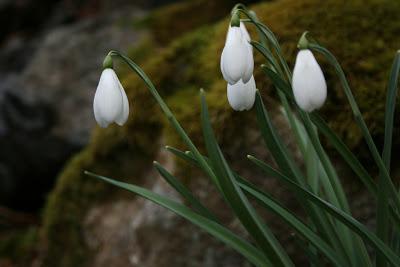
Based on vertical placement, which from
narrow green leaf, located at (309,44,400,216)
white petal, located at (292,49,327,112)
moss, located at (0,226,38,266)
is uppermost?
white petal, located at (292,49,327,112)

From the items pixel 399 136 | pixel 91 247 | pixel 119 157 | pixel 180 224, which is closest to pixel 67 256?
pixel 91 247

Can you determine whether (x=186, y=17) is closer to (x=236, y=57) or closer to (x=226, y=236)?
(x=226, y=236)

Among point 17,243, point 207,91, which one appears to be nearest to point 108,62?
point 207,91

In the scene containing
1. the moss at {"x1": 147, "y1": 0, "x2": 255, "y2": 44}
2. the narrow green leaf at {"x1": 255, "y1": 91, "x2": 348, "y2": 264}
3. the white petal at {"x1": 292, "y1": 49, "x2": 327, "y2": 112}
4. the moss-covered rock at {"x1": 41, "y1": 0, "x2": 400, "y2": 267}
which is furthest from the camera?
the moss at {"x1": 147, "y1": 0, "x2": 255, "y2": 44}

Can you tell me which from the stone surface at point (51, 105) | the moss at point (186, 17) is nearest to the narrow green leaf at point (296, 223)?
the moss at point (186, 17)

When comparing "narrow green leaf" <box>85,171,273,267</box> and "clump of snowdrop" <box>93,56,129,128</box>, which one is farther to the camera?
"narrow green leaf" <box>85,171,273,267</box>

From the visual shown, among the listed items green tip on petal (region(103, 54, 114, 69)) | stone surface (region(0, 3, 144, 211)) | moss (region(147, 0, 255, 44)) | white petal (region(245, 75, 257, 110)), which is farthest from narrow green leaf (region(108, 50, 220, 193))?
stone surface (region(0, 3, 144, 211))

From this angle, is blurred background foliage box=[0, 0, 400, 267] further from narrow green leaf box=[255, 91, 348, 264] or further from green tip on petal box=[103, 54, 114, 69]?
green tip on petal box=[103, 54, 114, 69]

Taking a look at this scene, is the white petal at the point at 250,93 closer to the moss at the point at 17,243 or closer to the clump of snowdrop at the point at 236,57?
the clump of snowdrop at the point at 236,57
